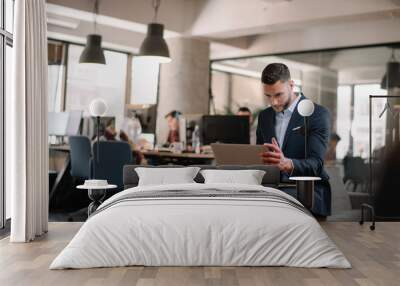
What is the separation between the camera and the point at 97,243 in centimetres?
407

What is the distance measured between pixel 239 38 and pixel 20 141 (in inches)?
243

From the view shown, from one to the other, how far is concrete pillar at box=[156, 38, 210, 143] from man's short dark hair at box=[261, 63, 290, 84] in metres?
2.64

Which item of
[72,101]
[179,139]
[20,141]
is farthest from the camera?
[72,101]

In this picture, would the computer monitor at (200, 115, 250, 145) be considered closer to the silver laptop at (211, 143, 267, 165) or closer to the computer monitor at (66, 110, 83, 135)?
the silver laptop at (211, 143, 267, 165)

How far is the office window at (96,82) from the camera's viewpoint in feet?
33.8

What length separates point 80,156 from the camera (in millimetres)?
7363

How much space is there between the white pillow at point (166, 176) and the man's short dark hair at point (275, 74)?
1.98 m

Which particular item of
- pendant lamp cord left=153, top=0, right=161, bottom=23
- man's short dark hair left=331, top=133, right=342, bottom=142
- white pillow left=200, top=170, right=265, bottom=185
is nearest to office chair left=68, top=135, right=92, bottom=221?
white pillow left=200, top=170, right=265, bottom=185

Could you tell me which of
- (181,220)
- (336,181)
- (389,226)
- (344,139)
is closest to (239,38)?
(344,139)

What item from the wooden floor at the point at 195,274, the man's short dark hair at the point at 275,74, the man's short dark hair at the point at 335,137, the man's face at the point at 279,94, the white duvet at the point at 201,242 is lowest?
the wooden floor at the point at 195,274

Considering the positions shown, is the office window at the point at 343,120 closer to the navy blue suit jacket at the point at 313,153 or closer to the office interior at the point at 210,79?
the office interior at the point at 210,79

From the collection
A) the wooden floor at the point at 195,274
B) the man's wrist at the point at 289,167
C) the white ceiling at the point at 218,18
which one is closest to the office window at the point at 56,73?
the white ceiling at the point at 218,18

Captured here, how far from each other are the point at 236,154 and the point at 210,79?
4677 millimetres

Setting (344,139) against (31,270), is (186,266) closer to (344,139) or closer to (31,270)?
(31,270)
